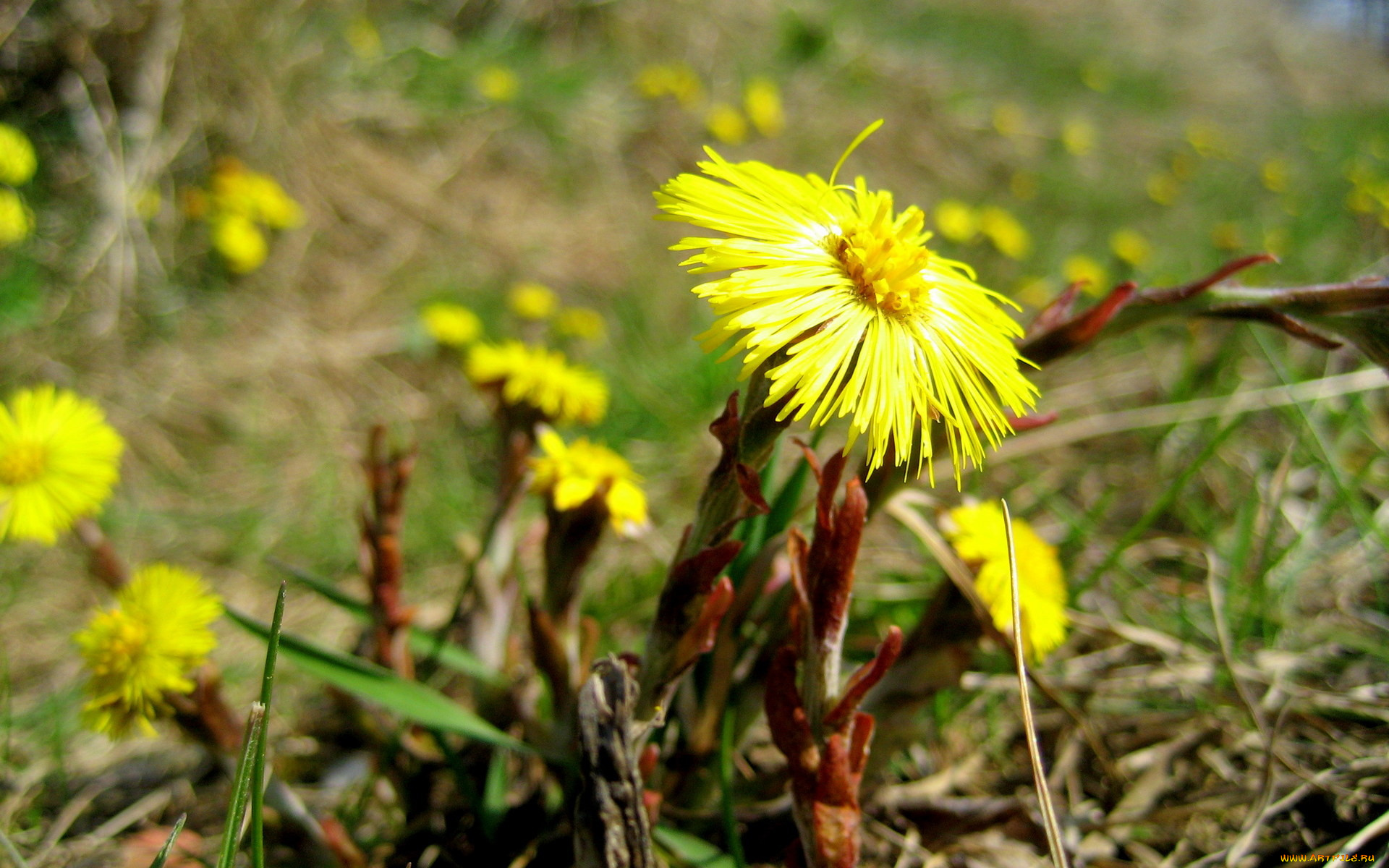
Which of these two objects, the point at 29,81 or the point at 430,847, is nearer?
the point at 430,847

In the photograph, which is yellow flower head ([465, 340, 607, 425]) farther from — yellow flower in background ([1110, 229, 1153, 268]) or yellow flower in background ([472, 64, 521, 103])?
yellow flower in background ([1110, 229, 1153, 268])

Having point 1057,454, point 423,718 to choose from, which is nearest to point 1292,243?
point 1057,454

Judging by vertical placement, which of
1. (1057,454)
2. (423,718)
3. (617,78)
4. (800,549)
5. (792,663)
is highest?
(617,78)

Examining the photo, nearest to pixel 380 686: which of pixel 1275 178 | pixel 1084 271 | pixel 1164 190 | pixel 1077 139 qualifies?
pixel 1084 271

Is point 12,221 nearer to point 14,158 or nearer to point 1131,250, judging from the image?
point 14,158

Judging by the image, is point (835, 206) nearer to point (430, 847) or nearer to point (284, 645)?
point (284, 645)

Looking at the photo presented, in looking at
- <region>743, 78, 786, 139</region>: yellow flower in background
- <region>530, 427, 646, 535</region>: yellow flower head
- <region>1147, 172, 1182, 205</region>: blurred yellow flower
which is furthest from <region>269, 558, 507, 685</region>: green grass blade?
<region>1147, 172, 1182, 205</region>: blurred yellow flower

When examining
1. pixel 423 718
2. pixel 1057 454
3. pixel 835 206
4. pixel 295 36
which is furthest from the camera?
pixel 295 36
